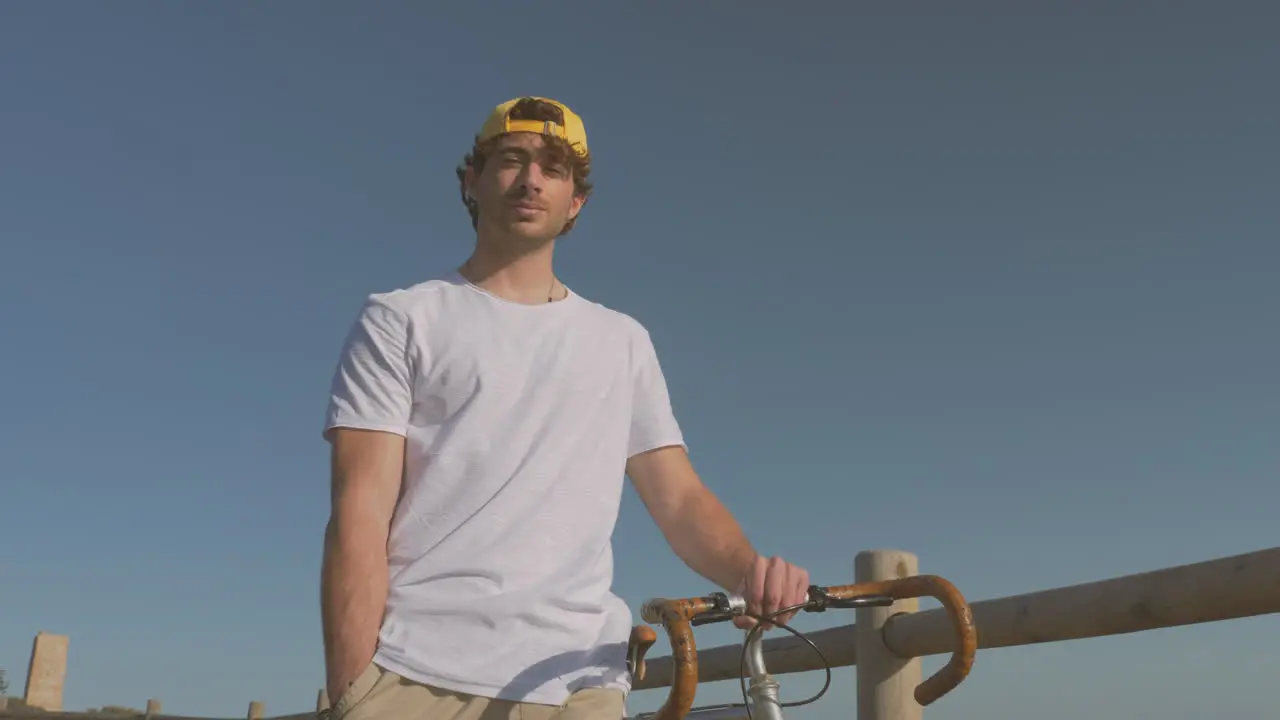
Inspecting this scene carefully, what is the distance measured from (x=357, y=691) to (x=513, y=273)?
87 cm

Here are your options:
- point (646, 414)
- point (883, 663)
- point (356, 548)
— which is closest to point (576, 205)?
point (646, 414)

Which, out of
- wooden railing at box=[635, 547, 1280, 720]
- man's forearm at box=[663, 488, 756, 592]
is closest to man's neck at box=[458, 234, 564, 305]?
man's forearm at box=[663, 488, 756, 592]

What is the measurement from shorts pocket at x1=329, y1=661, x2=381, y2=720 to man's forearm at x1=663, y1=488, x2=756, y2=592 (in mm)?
710

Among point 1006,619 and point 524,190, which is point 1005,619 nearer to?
point 1006,619

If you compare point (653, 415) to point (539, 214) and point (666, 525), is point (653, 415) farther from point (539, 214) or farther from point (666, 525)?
point (539, 214)

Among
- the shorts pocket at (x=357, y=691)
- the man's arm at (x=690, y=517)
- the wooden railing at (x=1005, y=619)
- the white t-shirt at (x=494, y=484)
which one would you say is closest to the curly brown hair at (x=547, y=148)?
the white t-shirt at (x=494, y=484)

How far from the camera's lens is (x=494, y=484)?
2146 millimetres

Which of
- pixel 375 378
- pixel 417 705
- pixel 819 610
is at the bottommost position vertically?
pixel 417 705

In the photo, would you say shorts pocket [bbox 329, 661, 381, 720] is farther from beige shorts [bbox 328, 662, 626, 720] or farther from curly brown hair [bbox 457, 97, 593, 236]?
curly brown hair [bbox 457, 97, 593, 236]

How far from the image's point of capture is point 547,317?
7.79 feet

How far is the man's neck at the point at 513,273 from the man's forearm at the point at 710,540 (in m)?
0.52

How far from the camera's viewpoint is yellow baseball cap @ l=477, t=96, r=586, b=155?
2469mm

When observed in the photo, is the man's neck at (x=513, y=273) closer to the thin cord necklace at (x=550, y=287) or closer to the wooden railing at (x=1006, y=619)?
the thin cord necklace at (x=550, y=287)

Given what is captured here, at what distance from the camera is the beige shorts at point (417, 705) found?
1.98m
